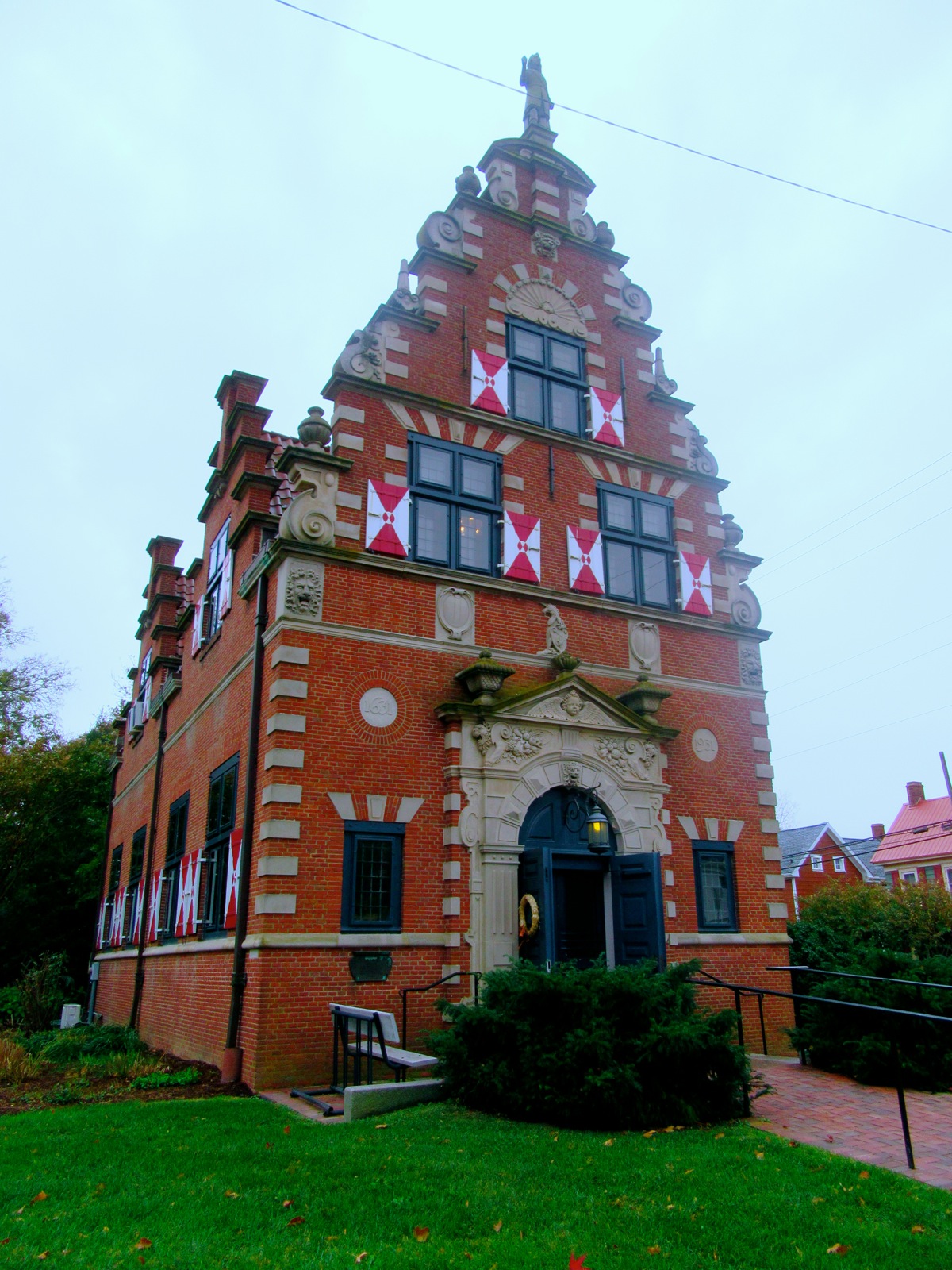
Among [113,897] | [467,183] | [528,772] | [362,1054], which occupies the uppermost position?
[467,183]

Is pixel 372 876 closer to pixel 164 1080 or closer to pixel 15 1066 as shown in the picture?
pixel 164 1080

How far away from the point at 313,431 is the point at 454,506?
2.33 metres

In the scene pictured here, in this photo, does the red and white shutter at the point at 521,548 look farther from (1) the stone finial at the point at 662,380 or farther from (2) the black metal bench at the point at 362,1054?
(2) the black metal bench at the point at 362,1054

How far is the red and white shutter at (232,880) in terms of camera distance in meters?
12.2

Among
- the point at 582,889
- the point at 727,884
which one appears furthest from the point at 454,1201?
the point at 727,884

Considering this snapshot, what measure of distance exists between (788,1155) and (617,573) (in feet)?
31.9

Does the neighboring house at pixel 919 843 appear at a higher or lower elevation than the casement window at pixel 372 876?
higher

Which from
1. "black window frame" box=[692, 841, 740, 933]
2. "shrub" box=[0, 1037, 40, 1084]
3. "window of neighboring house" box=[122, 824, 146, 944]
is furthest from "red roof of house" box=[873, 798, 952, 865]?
"shrub" box=[0, 1037, 40, 1084]

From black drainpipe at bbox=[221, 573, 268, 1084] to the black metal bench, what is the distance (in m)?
1.32

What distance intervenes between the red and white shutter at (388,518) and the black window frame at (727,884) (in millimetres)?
6423

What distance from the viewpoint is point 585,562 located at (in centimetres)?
1498

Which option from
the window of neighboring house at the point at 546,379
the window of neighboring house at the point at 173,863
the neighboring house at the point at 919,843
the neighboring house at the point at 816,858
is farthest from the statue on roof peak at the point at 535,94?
the neighboring house at the point at 919,843

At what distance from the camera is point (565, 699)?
13594 millimetres

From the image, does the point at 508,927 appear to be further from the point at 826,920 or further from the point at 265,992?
the point at 826,920
